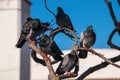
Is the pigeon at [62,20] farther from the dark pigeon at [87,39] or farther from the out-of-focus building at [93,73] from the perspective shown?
the out-of-focus building at [93,73]

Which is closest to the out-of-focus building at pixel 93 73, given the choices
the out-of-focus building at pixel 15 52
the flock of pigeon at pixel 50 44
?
the out-of-focus building at pixel 15 52

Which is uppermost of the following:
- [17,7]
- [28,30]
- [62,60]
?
[17,7]

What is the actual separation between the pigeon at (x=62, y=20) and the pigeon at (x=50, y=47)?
15 centimetres

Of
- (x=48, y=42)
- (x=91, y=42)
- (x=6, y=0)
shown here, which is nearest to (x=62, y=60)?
(x=48, y=42)

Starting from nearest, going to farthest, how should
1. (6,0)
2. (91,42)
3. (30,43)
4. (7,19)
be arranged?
(30,43) < (91,42) < (6,0) < (7,19)

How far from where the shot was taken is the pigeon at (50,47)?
1.82m

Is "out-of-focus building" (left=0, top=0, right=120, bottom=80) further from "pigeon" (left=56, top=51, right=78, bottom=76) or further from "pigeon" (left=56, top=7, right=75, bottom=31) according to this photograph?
"pigeon" (left=56, top=51, right=78, bottom=76)

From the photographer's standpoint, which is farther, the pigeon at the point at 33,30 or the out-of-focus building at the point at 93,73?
the out-of-focus building at the point at 93,73

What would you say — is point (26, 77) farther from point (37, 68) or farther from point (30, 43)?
point (30, 43)

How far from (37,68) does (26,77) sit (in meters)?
0.23

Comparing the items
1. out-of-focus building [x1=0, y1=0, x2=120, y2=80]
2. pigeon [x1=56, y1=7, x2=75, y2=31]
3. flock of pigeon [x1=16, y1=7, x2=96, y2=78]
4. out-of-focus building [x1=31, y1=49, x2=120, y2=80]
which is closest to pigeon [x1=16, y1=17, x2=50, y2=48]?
flock of pigeon [x1=16, y1=7, x2=96, y2=78]

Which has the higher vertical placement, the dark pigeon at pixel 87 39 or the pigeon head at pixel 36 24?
the pigeon head at pixel 36 24

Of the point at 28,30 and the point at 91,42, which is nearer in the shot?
the point at 28,30

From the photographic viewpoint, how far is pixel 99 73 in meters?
7.02
